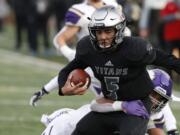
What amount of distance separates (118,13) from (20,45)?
1414 centimetres

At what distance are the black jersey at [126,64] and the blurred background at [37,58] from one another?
2285 millimetres

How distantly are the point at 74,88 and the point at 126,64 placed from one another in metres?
0.48

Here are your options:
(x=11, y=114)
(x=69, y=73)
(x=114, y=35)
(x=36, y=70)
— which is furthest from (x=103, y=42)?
(x=36, y=70)

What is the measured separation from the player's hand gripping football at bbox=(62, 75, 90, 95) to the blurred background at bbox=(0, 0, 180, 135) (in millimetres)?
2109

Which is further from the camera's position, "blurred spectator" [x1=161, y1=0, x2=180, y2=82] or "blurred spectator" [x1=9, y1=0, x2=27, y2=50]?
"blurred spectator" [x1=9, y1=0, x2=27, y2=50]

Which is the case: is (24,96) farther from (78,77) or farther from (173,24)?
(78,77)

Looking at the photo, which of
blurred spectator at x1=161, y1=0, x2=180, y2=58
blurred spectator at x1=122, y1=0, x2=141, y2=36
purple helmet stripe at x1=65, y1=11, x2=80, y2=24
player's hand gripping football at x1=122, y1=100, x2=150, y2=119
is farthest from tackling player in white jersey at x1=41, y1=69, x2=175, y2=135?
blurred spectator at x1=161, y1=0, x2=180, y2=58

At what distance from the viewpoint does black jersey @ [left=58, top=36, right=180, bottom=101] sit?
6910 mm

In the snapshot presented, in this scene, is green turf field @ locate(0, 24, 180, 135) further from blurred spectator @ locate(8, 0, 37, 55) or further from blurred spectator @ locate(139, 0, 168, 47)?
blurred spectator @ locate(139, 0, 168, 47)

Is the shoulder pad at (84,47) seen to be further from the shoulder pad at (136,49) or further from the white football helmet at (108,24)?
the shoulder pad at (136,49)

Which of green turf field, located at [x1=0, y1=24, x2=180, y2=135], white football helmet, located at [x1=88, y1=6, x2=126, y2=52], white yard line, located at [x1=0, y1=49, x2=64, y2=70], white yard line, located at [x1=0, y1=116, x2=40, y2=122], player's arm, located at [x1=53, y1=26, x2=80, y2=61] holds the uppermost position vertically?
white football helmet, located at [x1=88, y1=6, x2=126, y2=52]

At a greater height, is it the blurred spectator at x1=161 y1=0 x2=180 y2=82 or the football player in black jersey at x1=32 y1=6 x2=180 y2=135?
the football player in black jersey at x1=32 y1=6 x2=180 y2=135

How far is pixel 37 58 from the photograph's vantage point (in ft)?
60.2

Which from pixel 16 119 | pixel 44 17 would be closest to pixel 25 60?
pixel 44 17
